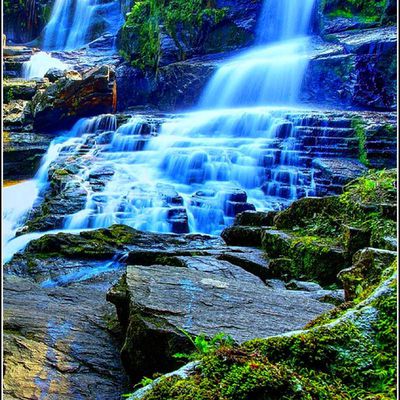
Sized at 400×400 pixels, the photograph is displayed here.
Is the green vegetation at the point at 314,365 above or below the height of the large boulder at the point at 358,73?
below

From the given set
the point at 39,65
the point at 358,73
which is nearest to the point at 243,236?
the point at 358,73

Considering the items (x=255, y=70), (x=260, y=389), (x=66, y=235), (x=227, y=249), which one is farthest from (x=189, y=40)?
(x=260, y=389)

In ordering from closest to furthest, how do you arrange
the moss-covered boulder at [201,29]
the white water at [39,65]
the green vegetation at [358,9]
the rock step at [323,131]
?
1. the rock step at [323,131]
2. the green vegetation at [358,9]
3. the moss-covered boulder at [201,29]
4. the white water at [39,65]

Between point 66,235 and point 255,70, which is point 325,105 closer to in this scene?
point 255,70

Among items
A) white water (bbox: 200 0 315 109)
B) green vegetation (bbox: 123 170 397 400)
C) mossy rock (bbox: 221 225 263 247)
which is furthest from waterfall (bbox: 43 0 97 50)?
green vegetation (bbox: 123 170 397 400)

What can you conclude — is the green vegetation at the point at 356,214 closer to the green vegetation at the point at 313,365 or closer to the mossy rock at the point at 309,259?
the mossy rock at the point at 309,259

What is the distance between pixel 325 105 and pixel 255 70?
14.4 feet

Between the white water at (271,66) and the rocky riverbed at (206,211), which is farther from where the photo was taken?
the white water at (271,66)

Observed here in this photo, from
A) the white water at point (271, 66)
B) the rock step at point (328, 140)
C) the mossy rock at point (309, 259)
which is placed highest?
the white water at point (271, 66)

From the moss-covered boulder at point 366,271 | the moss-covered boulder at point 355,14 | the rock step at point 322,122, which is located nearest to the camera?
the moss-covered boulder at point 366,271

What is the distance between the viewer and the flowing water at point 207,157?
1151 centimetres

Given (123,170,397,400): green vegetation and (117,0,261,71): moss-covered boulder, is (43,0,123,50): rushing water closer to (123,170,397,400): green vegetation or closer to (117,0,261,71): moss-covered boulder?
(117,0,261,71): moss-covered boulder

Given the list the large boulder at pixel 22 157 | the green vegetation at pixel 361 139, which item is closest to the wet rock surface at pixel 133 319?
the green vegetation at pixel 361 139

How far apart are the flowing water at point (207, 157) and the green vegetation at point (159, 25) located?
15.4 ft
